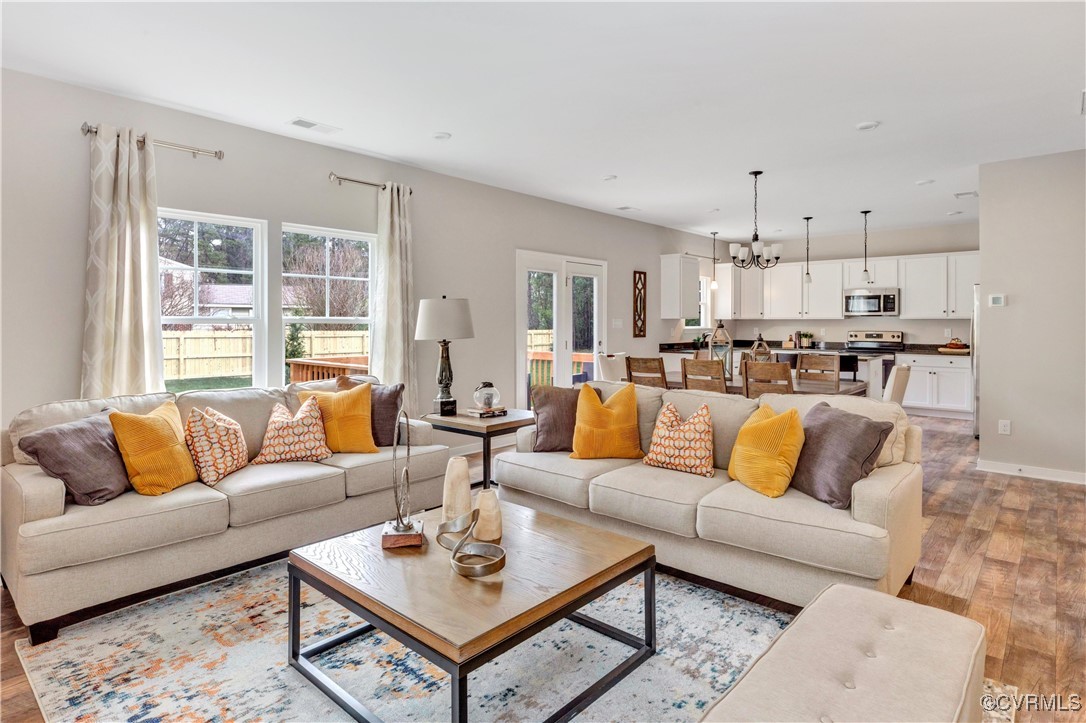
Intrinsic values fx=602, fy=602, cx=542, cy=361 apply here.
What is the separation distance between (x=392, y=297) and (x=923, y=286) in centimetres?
706

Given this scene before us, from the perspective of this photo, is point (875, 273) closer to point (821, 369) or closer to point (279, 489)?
point (821, 369)

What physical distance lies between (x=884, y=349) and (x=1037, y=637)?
6.84 metres

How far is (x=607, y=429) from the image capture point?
3422mm

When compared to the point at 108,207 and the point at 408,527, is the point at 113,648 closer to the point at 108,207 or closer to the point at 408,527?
the point at 408,527

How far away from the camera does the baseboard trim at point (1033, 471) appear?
475 centimetres

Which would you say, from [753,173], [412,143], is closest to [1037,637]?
[753,173]

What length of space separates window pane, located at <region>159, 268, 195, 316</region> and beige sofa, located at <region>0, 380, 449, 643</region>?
858 mm

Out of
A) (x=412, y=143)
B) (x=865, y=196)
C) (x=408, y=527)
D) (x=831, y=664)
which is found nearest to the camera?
(x=831, y=664)

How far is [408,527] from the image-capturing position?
89.0 inches

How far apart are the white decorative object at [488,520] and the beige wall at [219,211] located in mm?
2795

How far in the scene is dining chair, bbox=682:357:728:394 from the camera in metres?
4.33

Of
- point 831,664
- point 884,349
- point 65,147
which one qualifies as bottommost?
point 831,664

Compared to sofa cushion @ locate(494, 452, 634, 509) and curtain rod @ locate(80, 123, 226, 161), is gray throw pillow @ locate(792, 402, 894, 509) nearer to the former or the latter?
sofa cushion @ locate(494, 452, 634, 509)

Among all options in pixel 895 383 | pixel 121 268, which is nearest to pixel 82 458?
pixel 121 268
